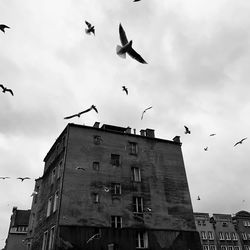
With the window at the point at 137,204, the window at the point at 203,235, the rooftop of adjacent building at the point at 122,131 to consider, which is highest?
the rooftop of adjacent building at the point at 122,131

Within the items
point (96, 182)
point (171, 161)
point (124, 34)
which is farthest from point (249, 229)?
point (124, 34)

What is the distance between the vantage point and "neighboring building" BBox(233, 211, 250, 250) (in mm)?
68812

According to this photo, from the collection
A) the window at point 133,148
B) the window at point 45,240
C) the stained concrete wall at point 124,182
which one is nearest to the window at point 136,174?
the stained concrete wall at point 124,182

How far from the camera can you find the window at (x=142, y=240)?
29.5m

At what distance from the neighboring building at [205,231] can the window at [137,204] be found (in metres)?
39.6

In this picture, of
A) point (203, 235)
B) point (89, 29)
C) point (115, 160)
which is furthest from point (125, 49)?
point (203, 235)

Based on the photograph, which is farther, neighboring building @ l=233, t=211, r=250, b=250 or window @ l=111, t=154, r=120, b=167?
neighboring building @ l=233, t=211, r=250, b=250

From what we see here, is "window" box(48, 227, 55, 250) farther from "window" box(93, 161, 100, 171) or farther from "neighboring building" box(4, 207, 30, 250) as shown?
"neighboring building" box(4, 207, 30, 250)

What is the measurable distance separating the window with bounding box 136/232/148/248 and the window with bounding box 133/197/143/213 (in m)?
2.55

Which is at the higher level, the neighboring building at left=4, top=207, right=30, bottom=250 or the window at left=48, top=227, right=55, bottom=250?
the neighboring building at left=4, top=207, right=30, bottom=250

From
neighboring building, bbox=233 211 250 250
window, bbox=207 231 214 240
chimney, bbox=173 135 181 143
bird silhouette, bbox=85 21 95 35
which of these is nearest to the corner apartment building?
chimney, bbox=173 135 181 143

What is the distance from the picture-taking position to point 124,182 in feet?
109

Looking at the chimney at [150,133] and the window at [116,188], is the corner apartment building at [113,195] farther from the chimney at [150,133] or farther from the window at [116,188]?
the chimney at [150,133]

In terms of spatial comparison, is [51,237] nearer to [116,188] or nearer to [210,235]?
[116,188]
